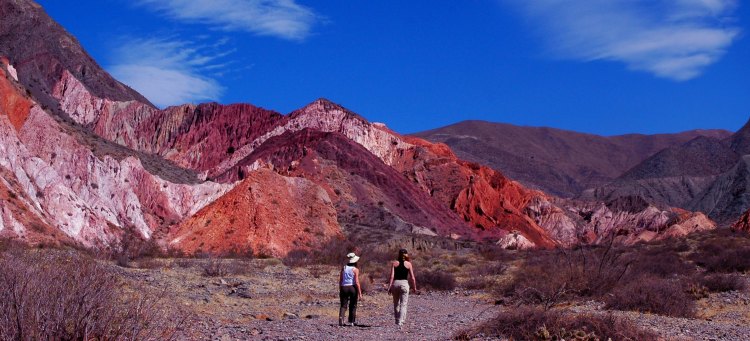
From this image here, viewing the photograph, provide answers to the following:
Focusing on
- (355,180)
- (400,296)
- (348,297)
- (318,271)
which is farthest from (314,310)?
(355,180)

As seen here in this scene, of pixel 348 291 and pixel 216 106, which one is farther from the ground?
pixel 216 106

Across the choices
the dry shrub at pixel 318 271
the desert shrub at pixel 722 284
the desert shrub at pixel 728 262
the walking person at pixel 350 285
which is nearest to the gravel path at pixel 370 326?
the walking person at pixel 350 285

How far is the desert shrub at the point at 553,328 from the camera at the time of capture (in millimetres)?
11227

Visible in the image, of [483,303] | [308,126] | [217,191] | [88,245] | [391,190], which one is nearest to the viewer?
[483,303]

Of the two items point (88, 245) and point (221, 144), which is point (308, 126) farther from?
point (88, 245)

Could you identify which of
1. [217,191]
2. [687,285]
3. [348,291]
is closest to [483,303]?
[687,285]

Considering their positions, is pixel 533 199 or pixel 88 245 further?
pixel 533 199

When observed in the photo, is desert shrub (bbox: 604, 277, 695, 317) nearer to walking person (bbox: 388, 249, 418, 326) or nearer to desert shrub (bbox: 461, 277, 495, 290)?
walking person (bbox: 388, 249, 418, 326)

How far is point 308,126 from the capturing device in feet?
277

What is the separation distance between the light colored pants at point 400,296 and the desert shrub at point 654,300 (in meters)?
5.62

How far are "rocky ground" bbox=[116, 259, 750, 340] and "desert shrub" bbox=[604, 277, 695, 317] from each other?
44 cm

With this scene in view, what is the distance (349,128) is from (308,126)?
450 cm

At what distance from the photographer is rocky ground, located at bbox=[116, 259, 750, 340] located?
13.6 m

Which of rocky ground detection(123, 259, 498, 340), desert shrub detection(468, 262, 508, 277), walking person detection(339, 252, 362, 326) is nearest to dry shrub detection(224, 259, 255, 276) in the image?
rocky ground detection(123, 259, 498, 340)
